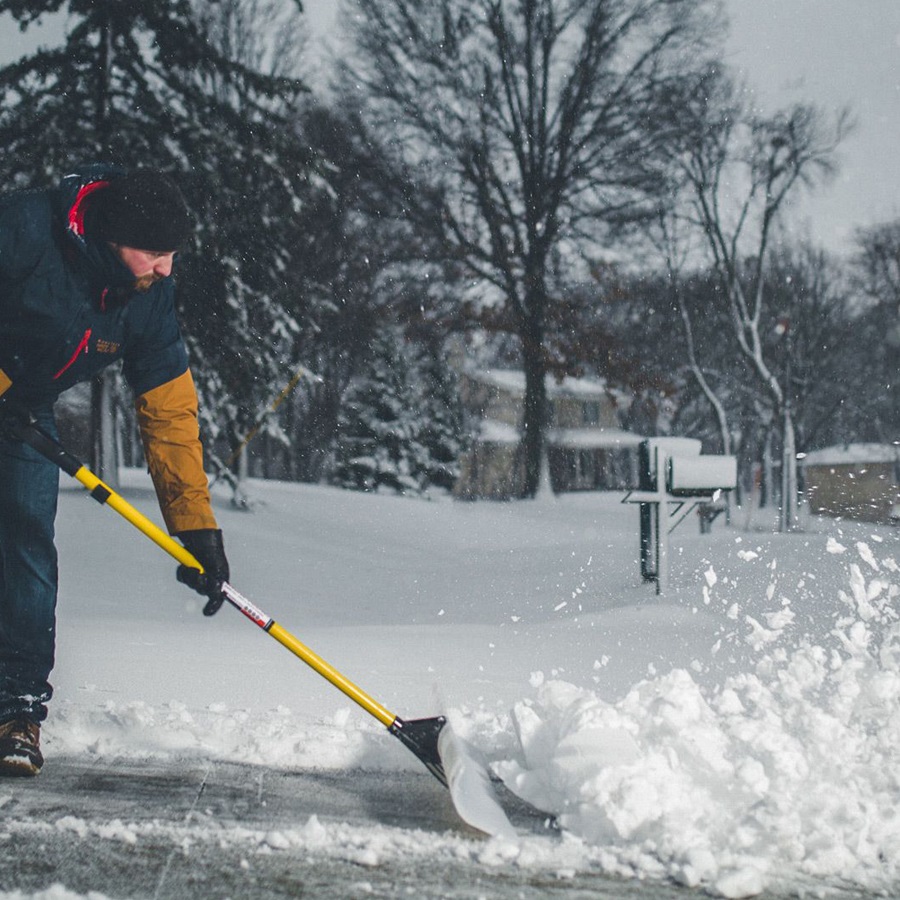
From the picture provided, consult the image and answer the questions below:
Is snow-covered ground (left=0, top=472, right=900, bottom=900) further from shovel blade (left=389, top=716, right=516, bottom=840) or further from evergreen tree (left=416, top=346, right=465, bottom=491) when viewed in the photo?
evergreen tree (left=416, top=346, right=465, bottom=491)

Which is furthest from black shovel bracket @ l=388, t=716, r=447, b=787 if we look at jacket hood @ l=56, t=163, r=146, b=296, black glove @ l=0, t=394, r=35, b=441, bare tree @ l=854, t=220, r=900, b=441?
bare tree @ l=854, t=220, r=900, b=441

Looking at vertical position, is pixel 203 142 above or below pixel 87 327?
above

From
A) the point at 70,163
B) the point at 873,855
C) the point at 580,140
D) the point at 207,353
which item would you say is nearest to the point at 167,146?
→ the point at 70,163

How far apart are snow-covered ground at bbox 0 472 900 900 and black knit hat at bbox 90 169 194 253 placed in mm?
1595

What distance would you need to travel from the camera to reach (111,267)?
3.19 metres

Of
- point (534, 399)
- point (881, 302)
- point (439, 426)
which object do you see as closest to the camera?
point (534, 399)

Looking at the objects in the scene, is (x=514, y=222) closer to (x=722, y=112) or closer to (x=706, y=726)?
(x=722, y=112)

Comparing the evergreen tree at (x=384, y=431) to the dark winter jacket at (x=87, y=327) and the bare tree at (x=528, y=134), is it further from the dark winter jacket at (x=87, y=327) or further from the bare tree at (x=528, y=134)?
the dark winter jacket at (x=87, y=327)

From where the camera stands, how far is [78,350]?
333cm

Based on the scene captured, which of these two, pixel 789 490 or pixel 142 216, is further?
pixel 789 490

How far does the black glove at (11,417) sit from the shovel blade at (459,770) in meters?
1.46

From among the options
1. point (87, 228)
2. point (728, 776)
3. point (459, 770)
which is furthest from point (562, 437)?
point (459, 770)

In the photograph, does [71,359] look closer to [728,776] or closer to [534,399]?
[728,776]

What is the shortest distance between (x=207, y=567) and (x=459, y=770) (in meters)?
1.09
